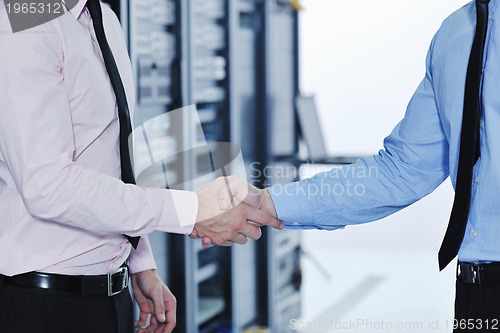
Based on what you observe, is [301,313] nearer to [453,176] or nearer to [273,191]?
[273,191]

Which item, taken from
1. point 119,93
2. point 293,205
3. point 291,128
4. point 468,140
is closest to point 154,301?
point 293,205

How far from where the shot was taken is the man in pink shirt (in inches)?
53.1

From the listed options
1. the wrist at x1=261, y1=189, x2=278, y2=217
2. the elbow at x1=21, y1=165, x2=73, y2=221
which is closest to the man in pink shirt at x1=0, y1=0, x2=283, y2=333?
the elbow at x1=21, y1=165, x2=73, y2=221

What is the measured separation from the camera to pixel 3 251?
1.45 metres

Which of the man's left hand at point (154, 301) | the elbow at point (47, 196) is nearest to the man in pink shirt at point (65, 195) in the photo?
the elbow at point (47, 196)

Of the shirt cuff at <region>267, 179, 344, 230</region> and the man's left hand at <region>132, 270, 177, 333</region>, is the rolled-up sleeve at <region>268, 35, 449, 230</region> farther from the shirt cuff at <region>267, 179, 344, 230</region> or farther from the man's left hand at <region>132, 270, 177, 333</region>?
the man's left hand at <region>132, 270, 177, 333</region>

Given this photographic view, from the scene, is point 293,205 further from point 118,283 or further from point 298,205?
point 118,283

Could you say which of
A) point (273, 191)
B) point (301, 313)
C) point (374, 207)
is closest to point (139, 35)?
point (273, 191)

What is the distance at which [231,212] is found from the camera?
5.89 feet

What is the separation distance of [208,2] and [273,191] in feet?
5.97

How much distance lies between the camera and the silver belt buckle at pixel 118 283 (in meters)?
1.53

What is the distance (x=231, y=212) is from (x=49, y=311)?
1.71ft

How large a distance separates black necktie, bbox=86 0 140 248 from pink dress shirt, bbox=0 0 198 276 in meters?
0.01

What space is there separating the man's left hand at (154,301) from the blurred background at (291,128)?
1197 millimetres
